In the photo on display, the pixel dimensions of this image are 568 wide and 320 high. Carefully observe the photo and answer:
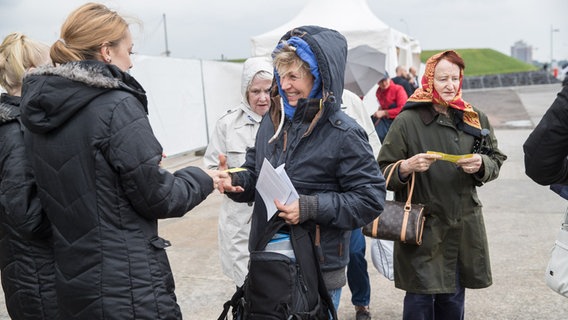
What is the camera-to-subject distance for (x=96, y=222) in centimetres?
204

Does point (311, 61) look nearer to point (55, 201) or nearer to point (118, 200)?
point (118, 200)

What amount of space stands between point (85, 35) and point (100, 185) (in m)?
0.55

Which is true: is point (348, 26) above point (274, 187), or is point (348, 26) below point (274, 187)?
above

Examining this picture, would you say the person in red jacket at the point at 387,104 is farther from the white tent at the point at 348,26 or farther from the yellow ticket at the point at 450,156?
the yellow ticket at the point at 450,156

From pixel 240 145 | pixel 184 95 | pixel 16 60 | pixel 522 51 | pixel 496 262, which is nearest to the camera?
pixel 16 60

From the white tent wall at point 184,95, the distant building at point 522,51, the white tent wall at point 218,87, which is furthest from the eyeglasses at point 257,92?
the distant building at point 522,51

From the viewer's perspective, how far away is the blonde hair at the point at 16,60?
2856mm

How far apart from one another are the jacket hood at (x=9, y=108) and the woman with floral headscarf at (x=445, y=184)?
1953 millimetres

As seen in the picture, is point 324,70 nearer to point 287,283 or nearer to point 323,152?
point 323,152

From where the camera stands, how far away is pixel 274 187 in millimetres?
2303

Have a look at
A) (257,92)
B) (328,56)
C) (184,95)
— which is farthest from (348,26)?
(328,56)

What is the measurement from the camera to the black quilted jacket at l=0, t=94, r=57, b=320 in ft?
7.41

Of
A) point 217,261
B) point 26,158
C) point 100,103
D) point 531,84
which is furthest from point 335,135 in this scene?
point 531,84

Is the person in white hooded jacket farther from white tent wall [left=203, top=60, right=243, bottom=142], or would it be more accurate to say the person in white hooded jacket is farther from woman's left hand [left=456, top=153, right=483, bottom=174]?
white tent wall [left=203, top=60, right=243, bottom=142]
